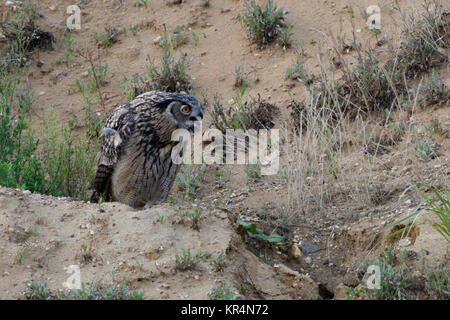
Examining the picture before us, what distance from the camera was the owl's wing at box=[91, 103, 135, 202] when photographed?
5.91 m

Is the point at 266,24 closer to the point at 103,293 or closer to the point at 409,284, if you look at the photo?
the point at 409,284

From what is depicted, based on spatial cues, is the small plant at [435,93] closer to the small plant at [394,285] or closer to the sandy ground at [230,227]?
the sandy ground at [230,227]

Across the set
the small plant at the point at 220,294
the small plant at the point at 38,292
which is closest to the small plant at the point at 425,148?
the small plant at the point at 220,294

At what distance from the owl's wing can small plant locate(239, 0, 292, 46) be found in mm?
3647

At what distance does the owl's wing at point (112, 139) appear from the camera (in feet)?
19.4

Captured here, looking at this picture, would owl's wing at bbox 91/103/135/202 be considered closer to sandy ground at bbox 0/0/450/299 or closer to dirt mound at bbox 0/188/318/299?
sandy ground at bbox 0/0/450/299

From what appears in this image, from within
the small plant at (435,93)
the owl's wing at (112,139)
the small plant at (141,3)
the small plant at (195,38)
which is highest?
the small plant at (141,3)

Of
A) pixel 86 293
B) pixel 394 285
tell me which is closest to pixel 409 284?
pixel 394 285

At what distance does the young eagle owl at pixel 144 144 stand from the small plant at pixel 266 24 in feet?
11.7

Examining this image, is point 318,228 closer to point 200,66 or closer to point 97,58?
point 200,66

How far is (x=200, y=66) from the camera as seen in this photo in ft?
31.2

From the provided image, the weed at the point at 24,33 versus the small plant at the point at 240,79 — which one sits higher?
the weed at the point at 24,33

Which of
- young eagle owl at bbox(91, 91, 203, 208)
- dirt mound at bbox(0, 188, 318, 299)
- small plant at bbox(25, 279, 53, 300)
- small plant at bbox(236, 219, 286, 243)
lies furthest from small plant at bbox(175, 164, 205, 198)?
small plant at bbox(25, 279, 53, 300)

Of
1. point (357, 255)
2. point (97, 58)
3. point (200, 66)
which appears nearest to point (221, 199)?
point (357, 255)
